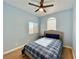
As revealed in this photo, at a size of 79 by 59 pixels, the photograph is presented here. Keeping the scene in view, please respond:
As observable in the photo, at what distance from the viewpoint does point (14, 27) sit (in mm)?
3822

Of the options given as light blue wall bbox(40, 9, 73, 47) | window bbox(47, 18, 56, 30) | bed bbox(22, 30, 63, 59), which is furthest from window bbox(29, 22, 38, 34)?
bed bbox(22, 30, 63, 59)

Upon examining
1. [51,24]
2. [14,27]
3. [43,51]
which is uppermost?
[51,24]

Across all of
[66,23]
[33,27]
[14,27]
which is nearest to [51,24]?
[66,23]

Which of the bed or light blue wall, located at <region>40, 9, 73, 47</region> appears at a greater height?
light blue wall, located at <region>40, 9, 73, 47</region>

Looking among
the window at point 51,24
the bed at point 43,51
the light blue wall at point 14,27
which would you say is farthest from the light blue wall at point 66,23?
the light blue wall at point 14,27

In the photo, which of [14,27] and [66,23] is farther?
[66,23]

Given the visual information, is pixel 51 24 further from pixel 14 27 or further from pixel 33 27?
pixel 14 27

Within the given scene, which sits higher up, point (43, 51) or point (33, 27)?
point (33, 27)

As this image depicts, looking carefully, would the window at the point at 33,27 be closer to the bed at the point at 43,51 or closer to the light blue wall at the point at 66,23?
the light blue wall at the point at 66,23

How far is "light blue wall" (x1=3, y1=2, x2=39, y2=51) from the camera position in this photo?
336 centimetres

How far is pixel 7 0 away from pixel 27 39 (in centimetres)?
281

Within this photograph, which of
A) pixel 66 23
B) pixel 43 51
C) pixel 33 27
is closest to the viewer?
pixel 43 51

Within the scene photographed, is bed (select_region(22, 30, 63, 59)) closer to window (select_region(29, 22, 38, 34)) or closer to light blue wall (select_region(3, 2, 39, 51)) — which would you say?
light blue wall (select_region(3, 2, 39, 51))

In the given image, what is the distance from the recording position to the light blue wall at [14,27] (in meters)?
3.36
